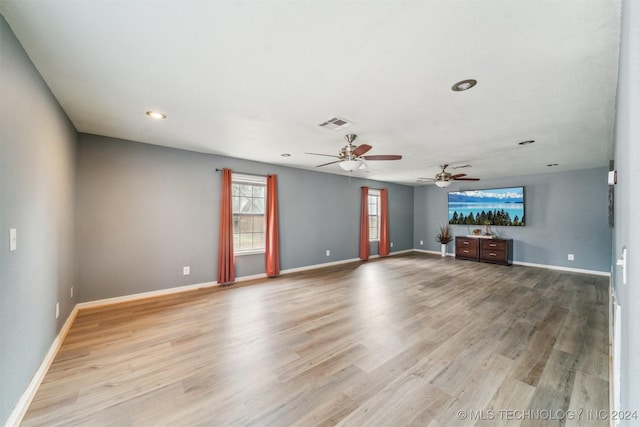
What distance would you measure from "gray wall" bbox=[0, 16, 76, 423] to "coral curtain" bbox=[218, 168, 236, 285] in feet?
6.69

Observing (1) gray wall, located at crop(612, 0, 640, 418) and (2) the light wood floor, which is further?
(2) the light wood floor

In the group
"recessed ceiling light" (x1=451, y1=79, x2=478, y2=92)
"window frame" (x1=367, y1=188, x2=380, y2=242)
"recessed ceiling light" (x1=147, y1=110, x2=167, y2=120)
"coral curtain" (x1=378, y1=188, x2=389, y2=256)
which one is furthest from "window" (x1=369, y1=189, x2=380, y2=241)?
"recessed ceiling light" (x1=147, y1=110, x2=167, y2=120)

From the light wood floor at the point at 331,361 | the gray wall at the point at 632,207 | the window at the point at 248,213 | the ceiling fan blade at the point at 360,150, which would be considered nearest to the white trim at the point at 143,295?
the light wood floor at the point at 331,361

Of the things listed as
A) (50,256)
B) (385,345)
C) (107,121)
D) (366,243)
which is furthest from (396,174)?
(50,256)

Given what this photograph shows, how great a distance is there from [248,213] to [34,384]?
348 centimetres

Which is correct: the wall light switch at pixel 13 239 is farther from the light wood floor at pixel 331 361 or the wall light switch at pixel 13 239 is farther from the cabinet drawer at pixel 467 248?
the cabinet drawer at pixel 467 248

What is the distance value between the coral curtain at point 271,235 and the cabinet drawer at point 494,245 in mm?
5532

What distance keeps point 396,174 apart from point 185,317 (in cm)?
543

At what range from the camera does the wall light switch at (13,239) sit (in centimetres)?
152

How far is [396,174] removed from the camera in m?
6.34

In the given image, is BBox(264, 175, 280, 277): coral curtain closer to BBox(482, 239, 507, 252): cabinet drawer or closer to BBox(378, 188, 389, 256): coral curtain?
BBox(378, 188, 389, 256): coral curtain

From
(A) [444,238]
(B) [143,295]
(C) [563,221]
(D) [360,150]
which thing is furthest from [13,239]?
(C) [563,221]

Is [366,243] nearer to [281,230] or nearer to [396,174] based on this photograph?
[396,174]

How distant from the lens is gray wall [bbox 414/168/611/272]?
210 inches
